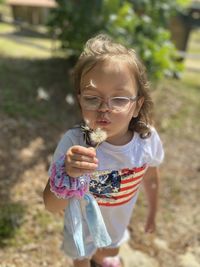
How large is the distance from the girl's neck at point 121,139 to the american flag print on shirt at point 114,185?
142mm

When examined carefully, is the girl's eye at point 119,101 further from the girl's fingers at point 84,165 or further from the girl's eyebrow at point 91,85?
the girl's fingers at point 84,165

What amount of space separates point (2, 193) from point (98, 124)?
2.00 metres

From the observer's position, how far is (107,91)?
64.4 inches

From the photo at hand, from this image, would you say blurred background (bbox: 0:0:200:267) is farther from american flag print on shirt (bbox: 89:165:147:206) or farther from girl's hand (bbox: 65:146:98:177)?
girl's hand (bbox: 65:146:98:177)

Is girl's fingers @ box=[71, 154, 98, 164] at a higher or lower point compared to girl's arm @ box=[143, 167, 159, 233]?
higher

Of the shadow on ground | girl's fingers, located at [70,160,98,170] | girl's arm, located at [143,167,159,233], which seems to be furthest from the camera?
the shadow on ground

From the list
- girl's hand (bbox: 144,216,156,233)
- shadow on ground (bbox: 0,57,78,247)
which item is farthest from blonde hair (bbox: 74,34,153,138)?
shadow on ground (bbox: 0,57,78,247)

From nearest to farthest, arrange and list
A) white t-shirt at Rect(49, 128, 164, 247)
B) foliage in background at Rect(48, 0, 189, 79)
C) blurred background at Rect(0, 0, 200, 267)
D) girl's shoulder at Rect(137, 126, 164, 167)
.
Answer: white t-shirt at Rect(49, 128, 164, 247) < girl's shoulder at Rect(137, 126, 164, 167) < blurred background at Rect(0, 0, 200, 267) < foliage in background at Rect(48, 0, 189, 79)

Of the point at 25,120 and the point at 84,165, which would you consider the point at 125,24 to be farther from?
the point at 84,165

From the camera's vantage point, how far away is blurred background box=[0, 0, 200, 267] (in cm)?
309

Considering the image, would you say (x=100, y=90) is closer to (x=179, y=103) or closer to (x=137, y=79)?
(x=137, y=79)

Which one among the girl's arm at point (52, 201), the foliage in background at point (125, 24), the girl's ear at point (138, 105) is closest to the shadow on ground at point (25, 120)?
the foliage in background at point (125, 24)

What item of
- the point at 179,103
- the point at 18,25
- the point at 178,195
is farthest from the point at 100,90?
the point at 18,25

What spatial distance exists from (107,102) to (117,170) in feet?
1.36
